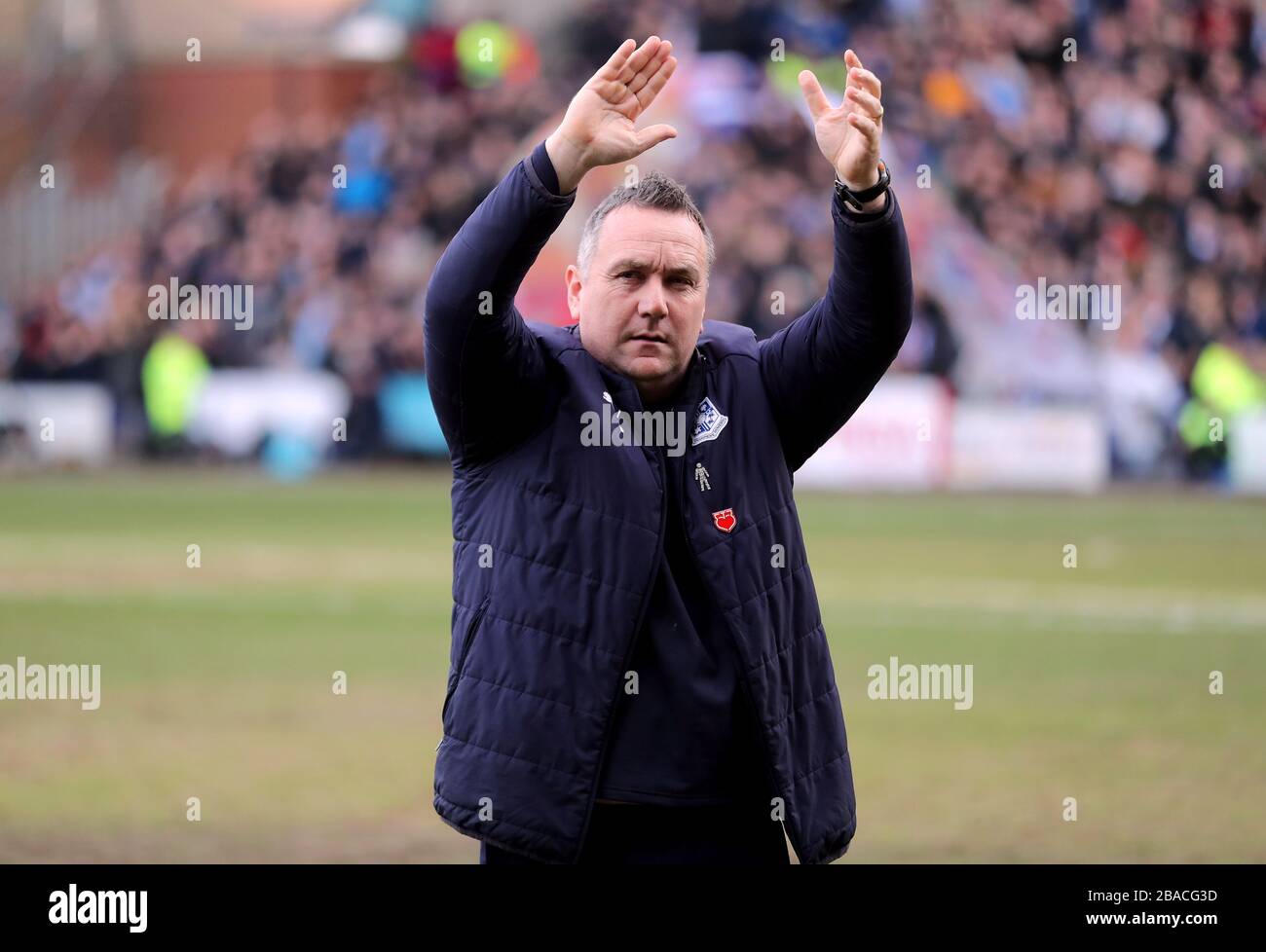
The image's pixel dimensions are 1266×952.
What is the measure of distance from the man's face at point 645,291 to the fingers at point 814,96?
489mm

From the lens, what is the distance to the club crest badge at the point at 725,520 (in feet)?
12.6

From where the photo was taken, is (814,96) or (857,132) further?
(814,96)

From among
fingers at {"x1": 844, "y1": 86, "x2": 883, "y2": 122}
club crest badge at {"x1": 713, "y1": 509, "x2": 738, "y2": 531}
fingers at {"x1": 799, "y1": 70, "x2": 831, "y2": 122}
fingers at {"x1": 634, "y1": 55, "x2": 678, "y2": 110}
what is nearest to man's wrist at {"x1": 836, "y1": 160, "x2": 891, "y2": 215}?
fingers at {"x1": 844, "y1": 86, "x2": 883, "y2": 122}

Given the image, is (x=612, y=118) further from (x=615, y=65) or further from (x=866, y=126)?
(x=866, y=126)

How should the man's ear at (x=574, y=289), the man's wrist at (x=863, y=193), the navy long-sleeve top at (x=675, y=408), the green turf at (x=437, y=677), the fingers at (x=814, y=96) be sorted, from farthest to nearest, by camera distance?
1. the green turf at (x=437, y=677)
2. the fingers at (x=814, y=96)
3. the man's ear at (x=574, y=289)
4. the man's wrist at (x=863, y=193)
5. the navy long-sleeve top at (x=675, y=408)

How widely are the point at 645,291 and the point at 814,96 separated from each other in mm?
728

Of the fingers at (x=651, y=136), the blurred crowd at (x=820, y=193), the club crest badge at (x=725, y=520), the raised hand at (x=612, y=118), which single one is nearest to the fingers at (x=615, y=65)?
the raised hand at (x=612, y=118)

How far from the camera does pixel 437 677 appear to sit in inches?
497

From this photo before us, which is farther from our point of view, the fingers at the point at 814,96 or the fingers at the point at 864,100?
the fingers at the point at 814,96

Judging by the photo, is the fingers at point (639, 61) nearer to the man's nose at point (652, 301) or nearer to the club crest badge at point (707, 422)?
the man's nose at point (652, 301)

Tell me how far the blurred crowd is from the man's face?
22.0 meters

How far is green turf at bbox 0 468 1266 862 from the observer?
27.7ft

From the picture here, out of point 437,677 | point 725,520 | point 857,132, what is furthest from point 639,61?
point 437,677
